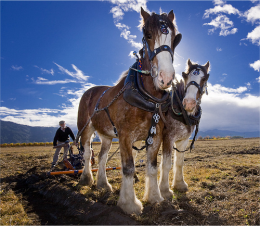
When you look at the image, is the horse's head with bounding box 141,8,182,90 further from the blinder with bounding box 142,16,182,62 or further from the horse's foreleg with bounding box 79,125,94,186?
the horse's foreleg with bounding box 79,125,94,186

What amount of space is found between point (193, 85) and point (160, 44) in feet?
6.17

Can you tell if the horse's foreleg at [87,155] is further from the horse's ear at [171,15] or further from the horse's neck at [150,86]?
the horse's ear at [171,15]

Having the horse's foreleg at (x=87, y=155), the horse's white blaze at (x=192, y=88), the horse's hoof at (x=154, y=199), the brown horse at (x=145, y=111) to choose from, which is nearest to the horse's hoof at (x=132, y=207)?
the brown horse at (x=145, y=111)

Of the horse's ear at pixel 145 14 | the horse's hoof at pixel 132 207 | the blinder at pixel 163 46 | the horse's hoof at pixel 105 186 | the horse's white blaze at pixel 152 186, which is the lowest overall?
the horse's hoof at pixel 105 186

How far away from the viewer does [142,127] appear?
11.5 feet

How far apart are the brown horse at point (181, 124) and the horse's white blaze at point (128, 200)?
112cm

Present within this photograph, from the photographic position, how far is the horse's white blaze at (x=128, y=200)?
3.28 meters

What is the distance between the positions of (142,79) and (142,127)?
3.18ft

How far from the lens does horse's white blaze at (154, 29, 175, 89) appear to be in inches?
105

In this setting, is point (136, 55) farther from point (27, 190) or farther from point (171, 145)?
point (27, 190)

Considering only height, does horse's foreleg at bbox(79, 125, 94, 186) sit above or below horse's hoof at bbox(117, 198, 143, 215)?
above

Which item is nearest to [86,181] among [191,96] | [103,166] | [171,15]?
[103,166]

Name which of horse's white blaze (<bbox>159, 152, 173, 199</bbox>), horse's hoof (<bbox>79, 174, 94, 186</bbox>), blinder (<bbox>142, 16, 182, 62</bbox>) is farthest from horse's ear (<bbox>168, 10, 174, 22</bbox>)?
horse's hoof (<bbox>79, 174, 94, 186</bbox>)

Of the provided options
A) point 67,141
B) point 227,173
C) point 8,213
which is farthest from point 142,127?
point 67,141
